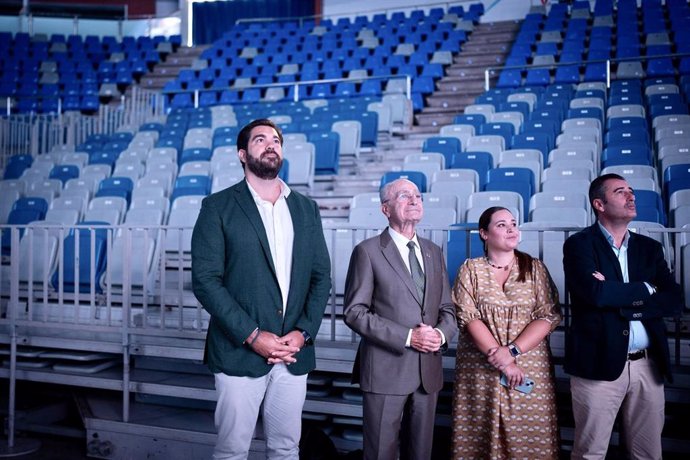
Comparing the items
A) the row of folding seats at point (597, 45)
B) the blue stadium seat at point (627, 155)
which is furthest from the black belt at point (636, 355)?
the row of folding seats at point (597, 45)

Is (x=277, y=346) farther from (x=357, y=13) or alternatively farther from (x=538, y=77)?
(x=357, y=13)

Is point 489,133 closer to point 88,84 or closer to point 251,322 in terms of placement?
point 251,322

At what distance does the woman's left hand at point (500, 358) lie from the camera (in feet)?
8.24

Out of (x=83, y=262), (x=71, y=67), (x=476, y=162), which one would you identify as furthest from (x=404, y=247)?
(x=71, y=67)

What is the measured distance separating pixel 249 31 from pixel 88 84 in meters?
4.01

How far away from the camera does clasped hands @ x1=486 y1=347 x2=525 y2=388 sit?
98.6 inches

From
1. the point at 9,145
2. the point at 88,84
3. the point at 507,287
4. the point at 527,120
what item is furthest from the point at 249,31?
the point at 507,287

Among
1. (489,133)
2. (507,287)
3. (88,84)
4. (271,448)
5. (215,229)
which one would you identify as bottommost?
(271,448)

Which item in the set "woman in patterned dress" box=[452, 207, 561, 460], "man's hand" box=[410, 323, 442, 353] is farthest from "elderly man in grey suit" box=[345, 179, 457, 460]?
"woman in patterned dress" box=[452, 207, 561, 460]

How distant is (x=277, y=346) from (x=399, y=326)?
52 centimetres

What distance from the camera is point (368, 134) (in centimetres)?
812

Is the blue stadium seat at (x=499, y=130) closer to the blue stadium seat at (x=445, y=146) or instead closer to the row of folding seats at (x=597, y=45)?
the blue stadium seat at (x=445, y=146)

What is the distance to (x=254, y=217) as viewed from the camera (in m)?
2.37

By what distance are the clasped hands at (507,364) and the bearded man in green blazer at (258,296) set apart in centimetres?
71
